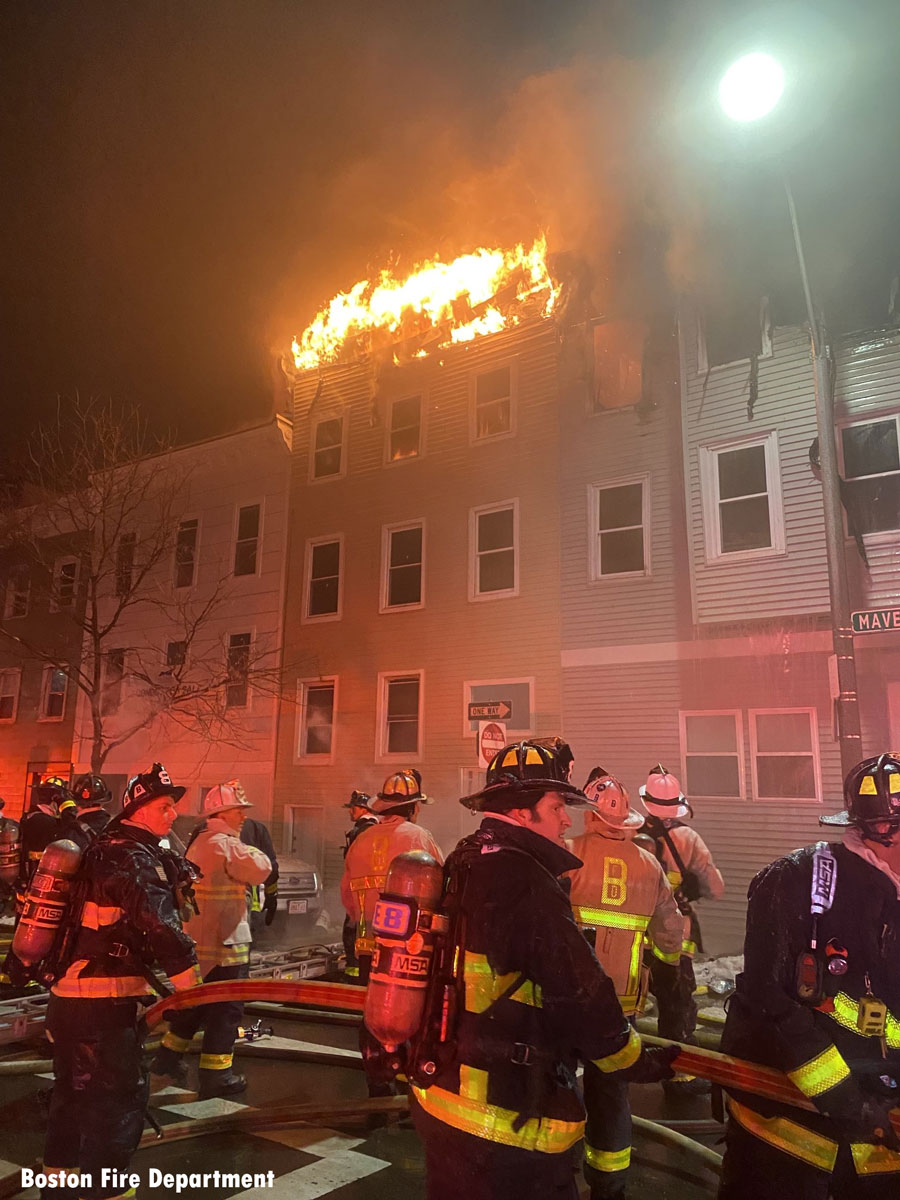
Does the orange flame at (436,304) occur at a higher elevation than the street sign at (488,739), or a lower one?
higher

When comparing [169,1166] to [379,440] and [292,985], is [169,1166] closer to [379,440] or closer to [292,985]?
[292,985]

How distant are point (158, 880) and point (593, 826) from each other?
234 centimetres

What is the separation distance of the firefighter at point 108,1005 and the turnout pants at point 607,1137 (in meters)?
1.99

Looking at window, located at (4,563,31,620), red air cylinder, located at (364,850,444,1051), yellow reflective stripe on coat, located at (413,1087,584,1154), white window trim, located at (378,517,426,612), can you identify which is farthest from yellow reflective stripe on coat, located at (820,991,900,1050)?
window, located at (4,563,31,620)

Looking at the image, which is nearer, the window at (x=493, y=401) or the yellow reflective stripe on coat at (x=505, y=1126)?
the yellow reflective stripe on coat at (x=505, y=1126)

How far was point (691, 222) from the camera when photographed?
14.2 meters

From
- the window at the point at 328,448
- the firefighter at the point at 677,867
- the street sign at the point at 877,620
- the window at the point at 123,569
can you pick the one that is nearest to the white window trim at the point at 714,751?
the street sign at the point at 877,620

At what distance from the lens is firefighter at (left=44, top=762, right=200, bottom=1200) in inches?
133

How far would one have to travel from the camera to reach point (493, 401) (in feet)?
52.6

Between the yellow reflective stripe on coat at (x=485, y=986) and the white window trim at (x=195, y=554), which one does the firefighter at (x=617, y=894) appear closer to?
the yellow reflective stripe on coat at (x=485, y=986)

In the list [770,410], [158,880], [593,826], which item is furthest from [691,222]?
[158,880]

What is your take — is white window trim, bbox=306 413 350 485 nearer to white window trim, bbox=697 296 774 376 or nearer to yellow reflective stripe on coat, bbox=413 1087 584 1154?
white window trim, bbox=697 296 774 376

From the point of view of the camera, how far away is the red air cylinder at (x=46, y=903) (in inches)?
141

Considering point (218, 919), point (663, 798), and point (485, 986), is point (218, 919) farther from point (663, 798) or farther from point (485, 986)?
point (485, 986)
